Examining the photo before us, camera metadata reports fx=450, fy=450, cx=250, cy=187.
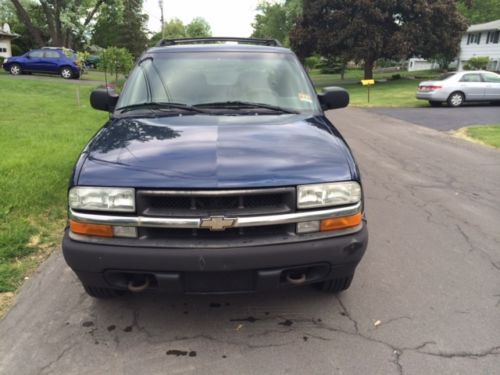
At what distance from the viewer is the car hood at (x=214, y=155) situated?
257 centimetres

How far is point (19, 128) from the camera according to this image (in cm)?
925

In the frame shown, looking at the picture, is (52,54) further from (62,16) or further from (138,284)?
(138,284)

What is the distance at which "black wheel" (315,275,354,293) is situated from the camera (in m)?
3.17

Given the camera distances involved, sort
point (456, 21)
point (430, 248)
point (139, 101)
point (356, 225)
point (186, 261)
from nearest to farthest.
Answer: point (186, 261), point (356, 225), point (139, 101), point (430, 248), point (456, 21)

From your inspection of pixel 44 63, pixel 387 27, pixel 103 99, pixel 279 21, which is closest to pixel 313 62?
pixel 279 21

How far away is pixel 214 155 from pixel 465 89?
18.3 metres

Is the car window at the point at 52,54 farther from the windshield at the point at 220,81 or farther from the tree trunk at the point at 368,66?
the windshield at the point at 220,81

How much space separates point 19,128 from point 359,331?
339 inches

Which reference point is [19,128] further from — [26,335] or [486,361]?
[486,361]

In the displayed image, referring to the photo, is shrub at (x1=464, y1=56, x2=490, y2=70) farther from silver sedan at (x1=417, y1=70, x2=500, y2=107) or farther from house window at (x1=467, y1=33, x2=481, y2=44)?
silver sedan at (x1=417, y1=70, x2=500, y2=107)

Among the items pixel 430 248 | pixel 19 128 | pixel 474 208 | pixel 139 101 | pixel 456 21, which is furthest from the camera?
pixel 456 21

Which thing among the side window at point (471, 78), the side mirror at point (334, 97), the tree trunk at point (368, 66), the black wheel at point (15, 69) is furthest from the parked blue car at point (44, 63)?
the side mirror at point (334, 97)

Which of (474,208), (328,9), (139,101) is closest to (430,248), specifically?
(474,208)

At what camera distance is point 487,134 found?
11.3 m
